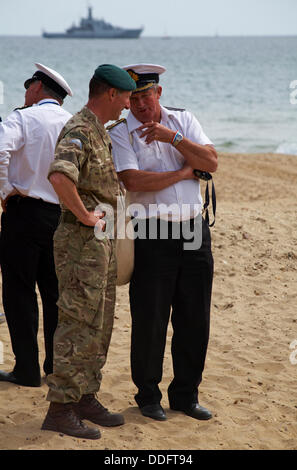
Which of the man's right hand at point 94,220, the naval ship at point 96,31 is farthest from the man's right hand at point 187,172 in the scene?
the naval ship at point 96,31

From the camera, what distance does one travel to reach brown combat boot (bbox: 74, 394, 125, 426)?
396 centimetres

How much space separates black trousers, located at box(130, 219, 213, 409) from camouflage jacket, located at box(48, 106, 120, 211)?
1.44 ft

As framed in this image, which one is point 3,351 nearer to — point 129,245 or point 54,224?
point 54,224

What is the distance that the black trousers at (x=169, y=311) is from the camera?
393cm

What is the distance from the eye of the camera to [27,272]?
444cm

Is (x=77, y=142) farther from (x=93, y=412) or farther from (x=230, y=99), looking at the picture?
(x=230, y=99)

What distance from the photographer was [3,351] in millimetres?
5266

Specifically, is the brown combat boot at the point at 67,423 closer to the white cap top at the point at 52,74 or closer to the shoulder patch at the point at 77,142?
the shoulder patch at the point at 77,142

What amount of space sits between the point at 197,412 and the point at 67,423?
0.86 m

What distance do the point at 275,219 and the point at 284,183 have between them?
13.4ft

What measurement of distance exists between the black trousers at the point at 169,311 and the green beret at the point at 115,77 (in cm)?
90

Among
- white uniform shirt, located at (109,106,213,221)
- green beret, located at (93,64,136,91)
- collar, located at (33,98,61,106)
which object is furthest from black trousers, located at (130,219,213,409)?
collar, located at (33,98,61,106)
